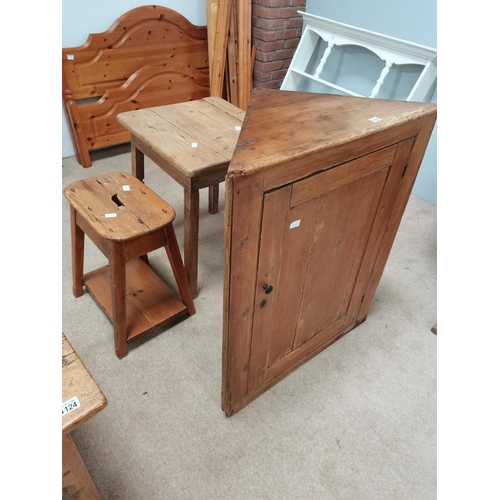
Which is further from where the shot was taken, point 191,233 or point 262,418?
point 191,233

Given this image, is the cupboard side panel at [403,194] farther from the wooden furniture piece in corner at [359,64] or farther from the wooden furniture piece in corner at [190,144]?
the wooden furniture piece in corner at [359,64]

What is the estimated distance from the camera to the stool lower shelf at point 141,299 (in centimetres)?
179

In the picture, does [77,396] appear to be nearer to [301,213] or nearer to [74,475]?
[74,475]

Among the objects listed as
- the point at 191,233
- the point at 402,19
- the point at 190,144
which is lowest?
the point at 191,233

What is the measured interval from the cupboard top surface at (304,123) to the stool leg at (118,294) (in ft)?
2.41

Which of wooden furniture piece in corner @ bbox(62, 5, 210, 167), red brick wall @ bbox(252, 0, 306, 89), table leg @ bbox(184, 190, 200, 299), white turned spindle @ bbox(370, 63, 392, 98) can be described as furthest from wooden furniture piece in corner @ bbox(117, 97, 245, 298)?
red brick wall @ bbox(252, 0, 306, 89)

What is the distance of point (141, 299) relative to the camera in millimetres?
1906

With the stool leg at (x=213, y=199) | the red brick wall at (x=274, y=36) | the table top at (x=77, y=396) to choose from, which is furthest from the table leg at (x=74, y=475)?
the red brick wall at (x=274, y=36)

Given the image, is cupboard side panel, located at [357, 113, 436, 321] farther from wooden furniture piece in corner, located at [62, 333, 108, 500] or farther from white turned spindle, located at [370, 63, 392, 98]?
white turned spindle, located at [370, 63, 392, 98]

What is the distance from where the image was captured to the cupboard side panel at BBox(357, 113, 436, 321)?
1.36 m

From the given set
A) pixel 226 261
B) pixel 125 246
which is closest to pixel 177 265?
pixel 125 246

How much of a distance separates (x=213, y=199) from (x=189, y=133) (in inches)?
34.4

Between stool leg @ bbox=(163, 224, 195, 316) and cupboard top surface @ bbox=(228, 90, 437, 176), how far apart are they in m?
0.66

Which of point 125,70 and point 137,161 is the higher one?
point 125,70
